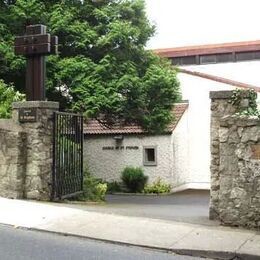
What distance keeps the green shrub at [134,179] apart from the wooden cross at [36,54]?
1548 centimetres

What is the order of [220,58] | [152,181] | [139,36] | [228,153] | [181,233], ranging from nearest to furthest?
1. [181,233]
2. [228,153]
3. [139,36]
4. [152,181]
5. [220,58]

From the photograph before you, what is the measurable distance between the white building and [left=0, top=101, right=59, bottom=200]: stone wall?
51.0 feet

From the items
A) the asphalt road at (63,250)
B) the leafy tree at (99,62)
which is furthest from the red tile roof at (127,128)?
the asphalt road at (63,250)

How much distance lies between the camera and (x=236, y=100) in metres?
10.5

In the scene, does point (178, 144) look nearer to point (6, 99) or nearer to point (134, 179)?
point (134, 179)

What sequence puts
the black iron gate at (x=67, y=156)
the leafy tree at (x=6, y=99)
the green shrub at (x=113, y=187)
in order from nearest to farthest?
the black iron gate at (x=67, y=156)
the leafy tree at (x=6, y=99)
the green shrub at (x=113, y=187)

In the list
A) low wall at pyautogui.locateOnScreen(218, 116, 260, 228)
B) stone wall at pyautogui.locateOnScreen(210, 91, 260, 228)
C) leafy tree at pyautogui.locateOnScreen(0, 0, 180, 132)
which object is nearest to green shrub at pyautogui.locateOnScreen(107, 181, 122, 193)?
leafy tree at pyautogui.locateOnScreen(0, 0, 180, 132)

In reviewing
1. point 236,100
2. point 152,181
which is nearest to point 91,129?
point 152,181

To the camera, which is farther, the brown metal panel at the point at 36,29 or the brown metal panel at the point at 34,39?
the brown metal panel at the point at 36,29

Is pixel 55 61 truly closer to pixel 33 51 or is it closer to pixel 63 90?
pixel 63 90

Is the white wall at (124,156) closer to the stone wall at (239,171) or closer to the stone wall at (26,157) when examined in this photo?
the stone wall at (26,157)

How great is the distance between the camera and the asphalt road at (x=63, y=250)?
7684mm

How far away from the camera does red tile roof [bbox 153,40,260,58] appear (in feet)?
121

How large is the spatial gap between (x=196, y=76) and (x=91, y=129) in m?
6.96
